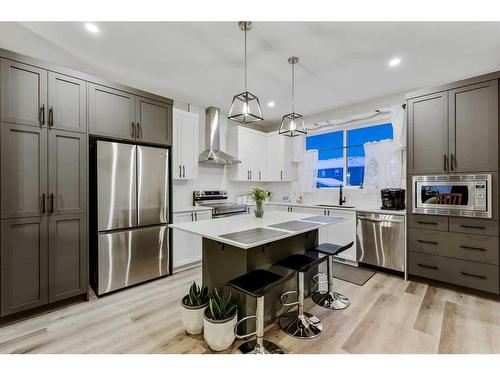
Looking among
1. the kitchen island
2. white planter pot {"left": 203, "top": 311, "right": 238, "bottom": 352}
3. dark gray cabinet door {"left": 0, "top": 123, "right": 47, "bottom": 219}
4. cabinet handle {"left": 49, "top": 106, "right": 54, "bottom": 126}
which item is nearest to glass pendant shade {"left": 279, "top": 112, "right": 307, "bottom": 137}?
the kitchen island

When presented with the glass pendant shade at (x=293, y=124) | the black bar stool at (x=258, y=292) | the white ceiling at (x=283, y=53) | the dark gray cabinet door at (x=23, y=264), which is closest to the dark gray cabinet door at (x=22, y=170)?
the dark gray cabinet door at (x=23, y=264)

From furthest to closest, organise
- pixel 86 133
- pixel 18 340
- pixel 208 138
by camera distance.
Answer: pixel 208 138 → pixel 86 133 → pixel 18 340

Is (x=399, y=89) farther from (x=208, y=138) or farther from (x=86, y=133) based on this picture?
(x=86, y=133)

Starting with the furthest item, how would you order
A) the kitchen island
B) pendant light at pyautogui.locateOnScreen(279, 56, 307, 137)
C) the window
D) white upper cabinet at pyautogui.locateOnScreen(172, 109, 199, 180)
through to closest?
the window
white upper cabinet at pyautogui.locateOnScreen(172, 109, 199, 180)
pendant light at pyautogui.locateOnScreen(279, 56, 307, 137)
the kitchen island

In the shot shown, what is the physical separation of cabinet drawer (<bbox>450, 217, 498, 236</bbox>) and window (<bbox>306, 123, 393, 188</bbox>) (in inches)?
65.8

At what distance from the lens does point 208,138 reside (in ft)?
14.9

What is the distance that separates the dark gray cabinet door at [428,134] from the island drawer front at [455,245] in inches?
32.2

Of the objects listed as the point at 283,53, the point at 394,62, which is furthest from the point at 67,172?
the point at 394,62

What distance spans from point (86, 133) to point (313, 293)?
3.19 m

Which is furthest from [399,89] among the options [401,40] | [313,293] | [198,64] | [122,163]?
[122,163]

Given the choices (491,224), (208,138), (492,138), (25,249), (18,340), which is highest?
(208,138)

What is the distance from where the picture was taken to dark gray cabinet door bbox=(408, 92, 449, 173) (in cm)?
293

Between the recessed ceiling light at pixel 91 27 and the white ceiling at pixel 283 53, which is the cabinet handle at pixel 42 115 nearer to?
the white ceiling at pixel 283 53

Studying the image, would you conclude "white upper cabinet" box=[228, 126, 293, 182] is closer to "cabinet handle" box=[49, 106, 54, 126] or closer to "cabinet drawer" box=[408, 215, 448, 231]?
"cabinet drawer" box=[408, 215, 448, 231]
